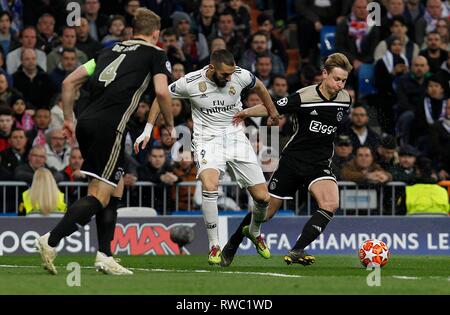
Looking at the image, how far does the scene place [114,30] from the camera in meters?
22.0

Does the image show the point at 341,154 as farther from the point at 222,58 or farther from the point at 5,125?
the point at 222,58

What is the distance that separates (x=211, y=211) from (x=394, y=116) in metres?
A: 8.52

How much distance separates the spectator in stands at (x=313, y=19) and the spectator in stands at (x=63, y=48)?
448 centimetres

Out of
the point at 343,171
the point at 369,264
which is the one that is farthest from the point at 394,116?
the point at 369,264

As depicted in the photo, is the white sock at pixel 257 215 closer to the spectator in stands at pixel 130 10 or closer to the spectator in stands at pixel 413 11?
the spectator in stands at pixel 130 10

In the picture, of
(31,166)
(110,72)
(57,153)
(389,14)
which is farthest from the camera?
(389,14)

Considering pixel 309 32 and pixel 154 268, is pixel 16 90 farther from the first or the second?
pixel 154 268

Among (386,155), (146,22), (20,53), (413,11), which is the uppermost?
(413,11)

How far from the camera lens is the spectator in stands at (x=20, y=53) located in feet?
70.3

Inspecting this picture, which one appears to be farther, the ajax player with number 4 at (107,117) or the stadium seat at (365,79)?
the stadium seat at (365,79)

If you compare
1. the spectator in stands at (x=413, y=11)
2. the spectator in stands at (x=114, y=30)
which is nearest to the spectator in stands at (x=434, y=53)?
the spectator in stands at (x=413, y=11)

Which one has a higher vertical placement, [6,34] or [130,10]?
[130,10]

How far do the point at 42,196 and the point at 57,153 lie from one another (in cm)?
149

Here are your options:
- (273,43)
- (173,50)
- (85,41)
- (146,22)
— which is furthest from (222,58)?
(273,43)
